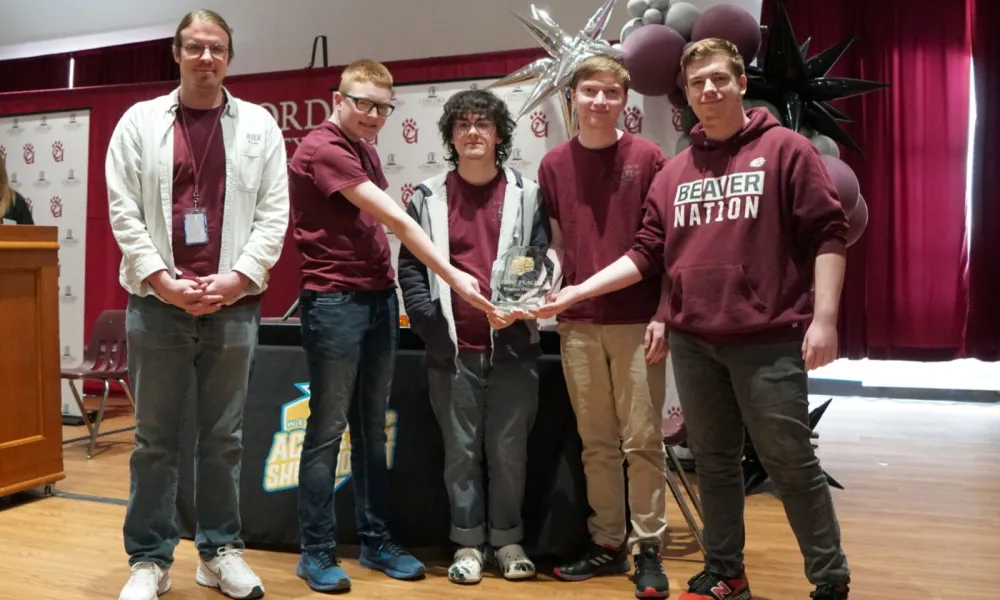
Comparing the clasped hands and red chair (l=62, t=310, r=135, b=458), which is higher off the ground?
the clasped hands

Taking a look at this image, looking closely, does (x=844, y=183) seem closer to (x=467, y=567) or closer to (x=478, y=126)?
(x=478, y=126)

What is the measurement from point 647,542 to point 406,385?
3.15 ft

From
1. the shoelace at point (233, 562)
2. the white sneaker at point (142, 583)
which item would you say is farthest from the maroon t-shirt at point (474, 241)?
the white sneaker at point (142, 583)

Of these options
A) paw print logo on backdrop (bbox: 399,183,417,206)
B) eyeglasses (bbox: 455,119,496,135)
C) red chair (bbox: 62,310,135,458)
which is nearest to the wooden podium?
red chair (bbox: 62,310,135,458)

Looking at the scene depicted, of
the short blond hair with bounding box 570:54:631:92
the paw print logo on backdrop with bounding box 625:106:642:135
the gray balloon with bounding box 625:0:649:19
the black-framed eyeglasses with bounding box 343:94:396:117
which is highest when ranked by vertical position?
the gray balloon with bounding box 625:0:649:19

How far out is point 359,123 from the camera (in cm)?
234

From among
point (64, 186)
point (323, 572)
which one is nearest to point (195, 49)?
point (323, 572)

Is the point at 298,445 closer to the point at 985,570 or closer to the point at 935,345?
the point at 985,570

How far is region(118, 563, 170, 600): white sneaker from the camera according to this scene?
7.09 ft

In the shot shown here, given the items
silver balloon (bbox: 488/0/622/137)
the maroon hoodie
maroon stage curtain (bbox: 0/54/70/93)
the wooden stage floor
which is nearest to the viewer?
the maroon hoodie

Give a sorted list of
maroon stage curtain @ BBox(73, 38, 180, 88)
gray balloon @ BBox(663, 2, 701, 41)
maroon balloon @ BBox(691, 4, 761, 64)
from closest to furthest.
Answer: maroon balloon @ BBox(691, 4, 761, 64), gray balloon @ BBox(663, 2, 701, 41), maroon stage curtain @ BBox(73, 38, 180, 88)

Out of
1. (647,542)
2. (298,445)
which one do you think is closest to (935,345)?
(647,542)

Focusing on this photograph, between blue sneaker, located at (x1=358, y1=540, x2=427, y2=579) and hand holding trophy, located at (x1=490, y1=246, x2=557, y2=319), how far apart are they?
0.87m

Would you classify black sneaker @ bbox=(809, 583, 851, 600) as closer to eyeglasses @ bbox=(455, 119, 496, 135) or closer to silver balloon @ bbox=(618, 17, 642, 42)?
eyeglasses @ bbox=(455, 119, 496, 135)
